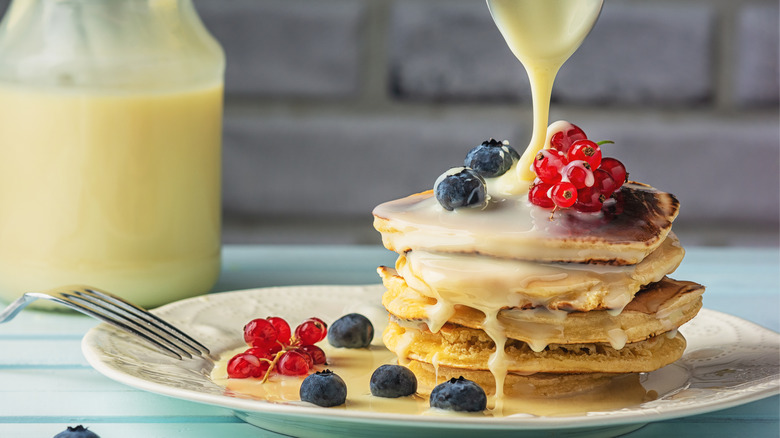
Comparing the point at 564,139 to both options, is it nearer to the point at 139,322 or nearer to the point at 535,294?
the point at 535,294

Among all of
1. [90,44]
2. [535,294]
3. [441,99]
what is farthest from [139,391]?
[441,99]

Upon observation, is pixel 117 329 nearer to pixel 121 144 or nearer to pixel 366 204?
pixel 121 144

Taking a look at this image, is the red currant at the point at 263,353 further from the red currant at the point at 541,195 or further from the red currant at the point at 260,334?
the red currant at the point at 541,195

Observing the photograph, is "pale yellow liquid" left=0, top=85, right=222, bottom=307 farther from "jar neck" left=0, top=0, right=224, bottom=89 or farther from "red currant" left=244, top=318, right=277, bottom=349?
"red currant" left=244, top=318, right=277, bottom=349

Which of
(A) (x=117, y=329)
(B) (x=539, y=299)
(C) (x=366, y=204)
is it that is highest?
(B) (x=539, y=299)

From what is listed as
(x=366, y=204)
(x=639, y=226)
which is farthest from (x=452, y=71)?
(x=639, y=226)

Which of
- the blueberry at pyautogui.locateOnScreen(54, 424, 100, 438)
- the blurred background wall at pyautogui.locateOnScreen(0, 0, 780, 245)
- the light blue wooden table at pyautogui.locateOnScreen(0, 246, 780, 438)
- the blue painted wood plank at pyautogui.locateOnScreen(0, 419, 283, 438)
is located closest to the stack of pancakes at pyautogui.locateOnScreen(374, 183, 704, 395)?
the light blue wooden table at pyautogui.locateOnScreen(0, 246, 780, 438)
